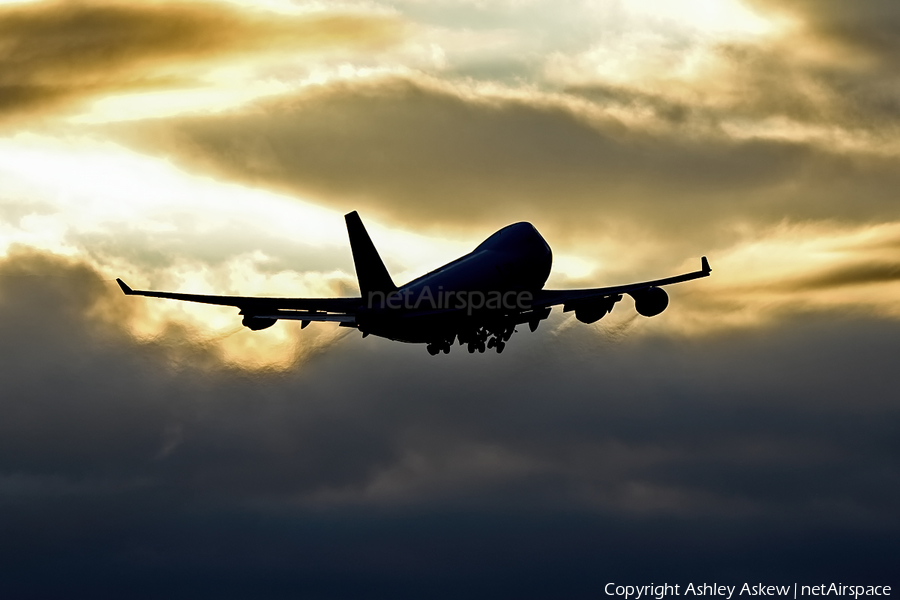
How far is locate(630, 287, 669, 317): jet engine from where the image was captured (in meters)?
81.1

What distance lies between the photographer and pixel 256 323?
72.7 m

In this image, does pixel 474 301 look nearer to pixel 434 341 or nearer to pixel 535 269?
pixel 434 341

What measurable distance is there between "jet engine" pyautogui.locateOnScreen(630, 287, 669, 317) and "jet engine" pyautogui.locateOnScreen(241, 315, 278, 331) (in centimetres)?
2315

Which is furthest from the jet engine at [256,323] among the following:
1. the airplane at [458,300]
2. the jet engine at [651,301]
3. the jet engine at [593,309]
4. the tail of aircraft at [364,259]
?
the jet engine at [651,301]

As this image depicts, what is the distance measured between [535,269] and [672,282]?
13753mm

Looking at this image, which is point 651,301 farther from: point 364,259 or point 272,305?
point 272,305

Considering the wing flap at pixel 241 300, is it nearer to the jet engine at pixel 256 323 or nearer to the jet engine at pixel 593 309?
the jet engine at pixel 256 323

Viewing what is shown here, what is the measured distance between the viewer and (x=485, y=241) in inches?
3472

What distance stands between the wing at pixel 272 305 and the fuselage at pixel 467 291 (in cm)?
219

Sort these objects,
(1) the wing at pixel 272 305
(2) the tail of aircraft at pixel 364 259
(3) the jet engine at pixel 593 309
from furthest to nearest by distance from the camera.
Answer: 1. (3) the jet engine at pixel 593 309
2. (2) the tail of aircraft at pixel 364 259
3. (1) the wing at pixel 272 305

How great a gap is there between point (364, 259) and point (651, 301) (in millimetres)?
20164

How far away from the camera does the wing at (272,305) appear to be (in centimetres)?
6581

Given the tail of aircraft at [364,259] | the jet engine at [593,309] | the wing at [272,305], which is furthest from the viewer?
the jet engine at [593,309]

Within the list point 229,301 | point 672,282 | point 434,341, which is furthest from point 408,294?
point 672,282
